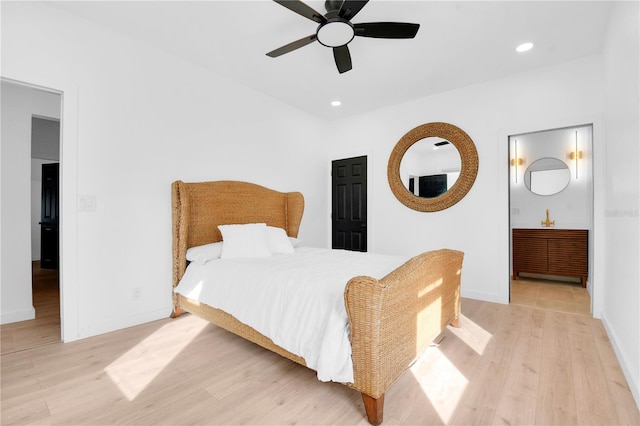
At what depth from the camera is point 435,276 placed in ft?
7.00

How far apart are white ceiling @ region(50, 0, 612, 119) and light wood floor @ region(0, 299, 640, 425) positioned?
2648mm

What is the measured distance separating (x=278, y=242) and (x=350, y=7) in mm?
2226

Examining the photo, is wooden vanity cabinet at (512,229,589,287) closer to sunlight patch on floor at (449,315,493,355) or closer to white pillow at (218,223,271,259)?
sunlight patch on floor at (449,315,493,355)

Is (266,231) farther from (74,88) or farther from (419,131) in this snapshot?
(419,131)

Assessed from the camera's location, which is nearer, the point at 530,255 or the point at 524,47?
the point at 524,47

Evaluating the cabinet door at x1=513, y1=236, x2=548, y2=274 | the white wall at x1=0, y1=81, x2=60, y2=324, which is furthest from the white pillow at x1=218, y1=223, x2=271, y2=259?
the cabinet door at x1=513, y1=236, x2=548, y2=274

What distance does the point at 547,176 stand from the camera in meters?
4.68

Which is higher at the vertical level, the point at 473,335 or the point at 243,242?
the point at 243,242

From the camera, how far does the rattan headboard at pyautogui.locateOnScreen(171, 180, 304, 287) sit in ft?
9.56

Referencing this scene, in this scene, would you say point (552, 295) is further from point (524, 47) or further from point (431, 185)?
point (524, 47)

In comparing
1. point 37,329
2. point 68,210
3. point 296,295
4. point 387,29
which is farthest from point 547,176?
point 37,329

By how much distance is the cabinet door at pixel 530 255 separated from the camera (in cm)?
442

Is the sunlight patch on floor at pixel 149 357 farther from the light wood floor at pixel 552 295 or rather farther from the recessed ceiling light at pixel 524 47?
the recessed ceiling light at pixel 524 47

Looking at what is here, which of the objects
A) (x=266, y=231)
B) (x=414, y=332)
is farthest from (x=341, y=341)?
(x=266, y=231)
